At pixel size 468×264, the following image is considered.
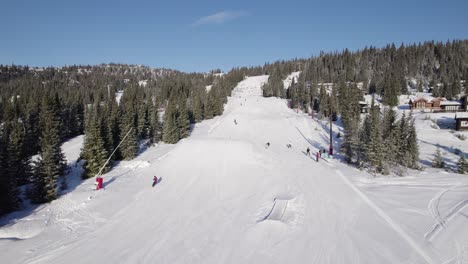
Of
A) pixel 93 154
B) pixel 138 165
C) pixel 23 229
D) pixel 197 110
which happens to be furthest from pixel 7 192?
pixel 197 110

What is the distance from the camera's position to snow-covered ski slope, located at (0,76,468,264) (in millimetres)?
11625

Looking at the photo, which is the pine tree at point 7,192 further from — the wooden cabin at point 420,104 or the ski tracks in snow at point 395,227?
the wooden cabin at point 420,104

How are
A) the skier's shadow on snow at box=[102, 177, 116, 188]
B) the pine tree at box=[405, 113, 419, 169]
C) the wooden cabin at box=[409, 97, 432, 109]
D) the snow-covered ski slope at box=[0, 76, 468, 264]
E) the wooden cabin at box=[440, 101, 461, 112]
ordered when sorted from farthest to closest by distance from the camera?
the wooden cabin at box=[409, 97, 432, 109]
the wooden cabin at box=[440, 101, 461, 112]
the pine tree at box=[405, 113, 419, 169]
the skier's shadow on snow at box=[102, 177, 116, 188]
the snow-covered ski slope at box=[0, 76, 468, 264]

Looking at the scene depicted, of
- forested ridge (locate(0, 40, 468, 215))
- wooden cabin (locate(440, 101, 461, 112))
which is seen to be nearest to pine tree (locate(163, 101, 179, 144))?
forested ridge (locate(0, 40, 468, 215))

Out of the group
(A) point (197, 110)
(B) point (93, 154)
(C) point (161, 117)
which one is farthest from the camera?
(C) point (161, 117)

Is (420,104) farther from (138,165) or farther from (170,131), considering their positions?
(138,165)

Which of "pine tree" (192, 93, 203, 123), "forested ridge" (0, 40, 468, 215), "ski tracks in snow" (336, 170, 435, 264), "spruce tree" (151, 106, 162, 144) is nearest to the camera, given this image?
"ski tracks in snow" (336, 170, 435, 264)

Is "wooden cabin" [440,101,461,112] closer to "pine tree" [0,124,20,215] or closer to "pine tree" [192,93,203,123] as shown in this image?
"pine tree" [192,93,203,123]

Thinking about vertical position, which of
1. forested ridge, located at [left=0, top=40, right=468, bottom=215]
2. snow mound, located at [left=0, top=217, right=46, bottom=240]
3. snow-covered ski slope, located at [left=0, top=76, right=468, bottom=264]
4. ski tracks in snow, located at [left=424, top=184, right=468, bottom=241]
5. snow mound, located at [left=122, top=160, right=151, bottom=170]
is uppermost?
forested ridge, located at [left=0, top=40, right=468, bottom=215]

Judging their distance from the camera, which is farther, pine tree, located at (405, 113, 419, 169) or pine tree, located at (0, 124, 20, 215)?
pine tree, located at (405, 113, 419, 169)

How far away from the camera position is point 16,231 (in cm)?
1602

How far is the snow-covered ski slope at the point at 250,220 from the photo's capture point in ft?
38.1

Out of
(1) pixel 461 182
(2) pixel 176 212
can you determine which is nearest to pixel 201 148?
(2) pixel 176 212

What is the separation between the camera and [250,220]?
15109 millimetres
